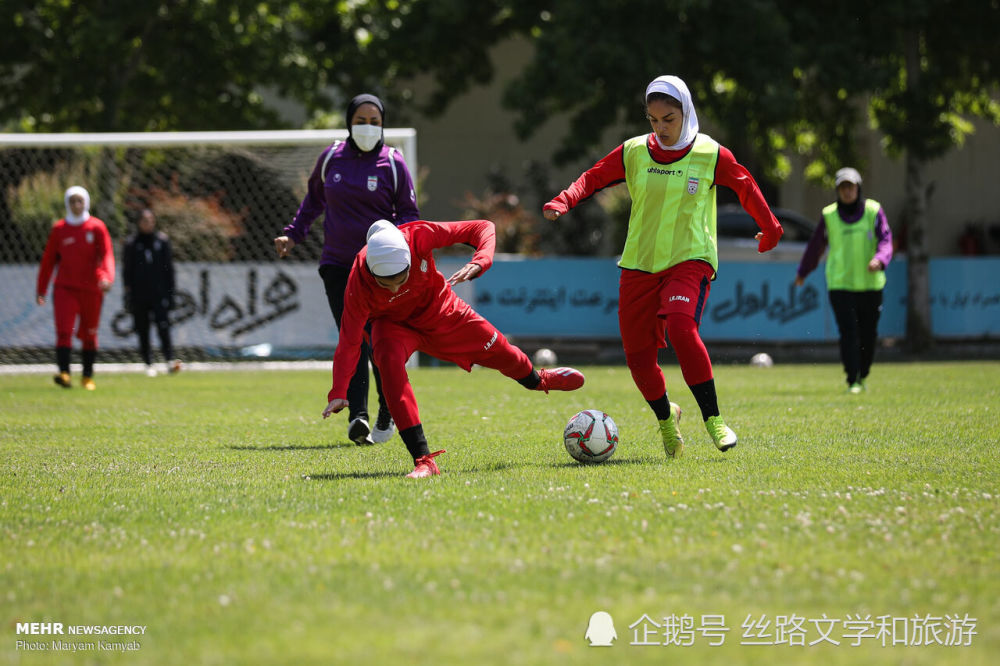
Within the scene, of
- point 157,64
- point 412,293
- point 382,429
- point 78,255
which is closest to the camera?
point 412,293

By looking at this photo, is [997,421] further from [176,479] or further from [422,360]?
[422,360]

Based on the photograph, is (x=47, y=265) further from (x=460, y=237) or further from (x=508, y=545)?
(x=508, y=545)

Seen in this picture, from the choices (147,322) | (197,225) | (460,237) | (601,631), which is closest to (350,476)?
(460,237)

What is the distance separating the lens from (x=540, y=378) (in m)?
7.78

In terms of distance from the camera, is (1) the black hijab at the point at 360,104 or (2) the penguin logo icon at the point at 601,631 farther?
(1) the black hijab at the point at 360,104

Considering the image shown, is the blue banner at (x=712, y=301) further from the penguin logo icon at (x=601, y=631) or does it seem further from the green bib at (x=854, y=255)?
the penguin logo icon at (x=601, y=631)

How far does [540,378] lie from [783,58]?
1469 centimetres

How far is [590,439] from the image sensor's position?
24.5 feet

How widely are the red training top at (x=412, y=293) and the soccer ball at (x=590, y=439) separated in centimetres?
105

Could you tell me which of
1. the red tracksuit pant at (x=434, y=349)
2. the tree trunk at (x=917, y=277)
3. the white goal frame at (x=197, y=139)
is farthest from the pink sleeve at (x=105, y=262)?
the tree trunk at (x=917, y=277)

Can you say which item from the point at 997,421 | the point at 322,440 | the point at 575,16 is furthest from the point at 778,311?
the point at 322,440

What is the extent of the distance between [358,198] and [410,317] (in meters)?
1.96

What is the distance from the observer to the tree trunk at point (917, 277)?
70.9 ft

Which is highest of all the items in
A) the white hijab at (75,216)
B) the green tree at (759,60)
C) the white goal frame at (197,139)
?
the green tree at (759,60)
